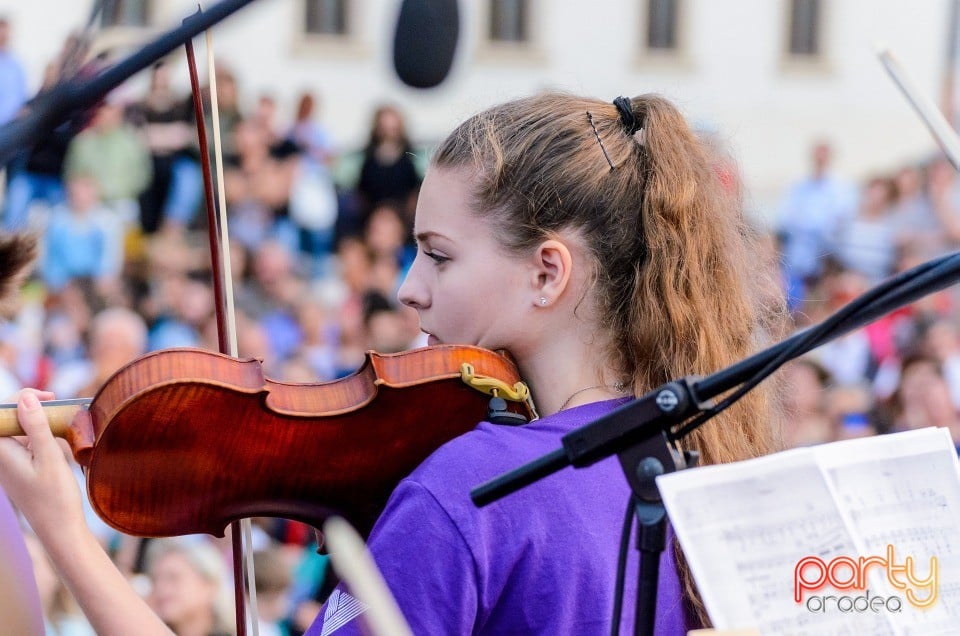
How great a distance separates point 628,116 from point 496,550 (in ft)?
2.21

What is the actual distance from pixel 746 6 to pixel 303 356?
11278 mm

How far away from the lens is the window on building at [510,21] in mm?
14836

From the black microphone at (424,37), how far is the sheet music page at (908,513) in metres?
0.95

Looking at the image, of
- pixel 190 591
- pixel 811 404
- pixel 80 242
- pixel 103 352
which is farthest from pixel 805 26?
pixel 190 591

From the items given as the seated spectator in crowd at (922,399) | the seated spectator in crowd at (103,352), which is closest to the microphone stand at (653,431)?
the seated spectator in crowd at (103,352)

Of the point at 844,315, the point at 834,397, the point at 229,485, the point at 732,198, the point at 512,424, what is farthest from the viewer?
the point at 834,397

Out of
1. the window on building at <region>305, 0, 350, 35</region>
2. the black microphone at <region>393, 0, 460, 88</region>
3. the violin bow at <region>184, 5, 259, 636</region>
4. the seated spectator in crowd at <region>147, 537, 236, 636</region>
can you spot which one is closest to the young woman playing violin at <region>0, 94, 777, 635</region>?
the black microphone at <region>393, 0, 460, 88</region>

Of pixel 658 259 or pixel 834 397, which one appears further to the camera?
pixel 834 397

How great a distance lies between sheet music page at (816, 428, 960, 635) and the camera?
1183mm

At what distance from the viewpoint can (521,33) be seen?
14898 millimetres

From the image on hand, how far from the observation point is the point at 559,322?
1675mm

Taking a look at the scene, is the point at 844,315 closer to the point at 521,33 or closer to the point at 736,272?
the point at 736,272

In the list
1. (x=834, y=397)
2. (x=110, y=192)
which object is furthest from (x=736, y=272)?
(x=110, y=192)

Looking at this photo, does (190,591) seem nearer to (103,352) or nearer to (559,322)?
(103,352)
